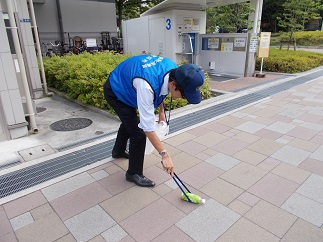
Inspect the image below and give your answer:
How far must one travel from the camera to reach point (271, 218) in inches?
88.4

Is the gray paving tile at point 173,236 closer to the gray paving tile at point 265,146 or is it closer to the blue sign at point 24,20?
the gray paving tile at point 265,146

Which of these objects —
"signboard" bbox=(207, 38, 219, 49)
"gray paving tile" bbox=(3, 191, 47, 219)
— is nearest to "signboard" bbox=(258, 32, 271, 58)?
"signboard" bbox=(207, 38, 219, 49)

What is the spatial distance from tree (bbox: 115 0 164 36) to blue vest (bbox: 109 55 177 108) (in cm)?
1828

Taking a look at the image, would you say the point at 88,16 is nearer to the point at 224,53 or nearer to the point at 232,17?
the point at 232,17

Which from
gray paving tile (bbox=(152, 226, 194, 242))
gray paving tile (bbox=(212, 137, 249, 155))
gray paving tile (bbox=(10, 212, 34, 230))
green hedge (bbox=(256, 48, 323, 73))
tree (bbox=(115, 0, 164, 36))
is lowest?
gray paving tile (bbox=(152, 226, 194, 242))

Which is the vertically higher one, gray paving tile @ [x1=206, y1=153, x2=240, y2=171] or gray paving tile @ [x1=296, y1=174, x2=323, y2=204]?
gray paving tile @ [x1=206, y1=153, x2=240, y2=171]

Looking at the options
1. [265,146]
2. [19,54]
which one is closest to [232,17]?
[265,146]

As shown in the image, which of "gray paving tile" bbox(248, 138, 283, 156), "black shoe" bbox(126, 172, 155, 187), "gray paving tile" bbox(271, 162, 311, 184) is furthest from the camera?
"gray paving tile" bbox(248, 138, 283, 156)

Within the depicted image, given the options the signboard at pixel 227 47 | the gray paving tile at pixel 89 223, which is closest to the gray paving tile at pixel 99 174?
the gray paving tile at pixel 89 223

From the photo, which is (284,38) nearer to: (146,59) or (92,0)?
(92,0)

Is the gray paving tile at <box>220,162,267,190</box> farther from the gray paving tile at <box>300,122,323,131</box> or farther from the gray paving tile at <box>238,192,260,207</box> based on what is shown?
the gray paving tile at <box>300,122,323,131</box>

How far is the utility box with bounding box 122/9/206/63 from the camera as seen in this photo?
802 centimetres

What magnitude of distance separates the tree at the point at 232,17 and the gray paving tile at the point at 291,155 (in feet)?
21.7

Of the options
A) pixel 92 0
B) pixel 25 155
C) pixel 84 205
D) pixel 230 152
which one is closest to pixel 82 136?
pixel 25 155
